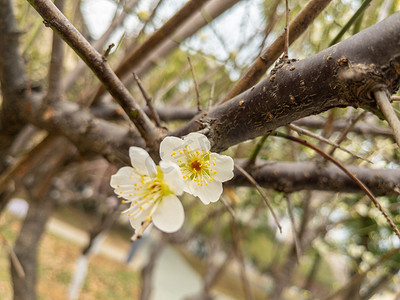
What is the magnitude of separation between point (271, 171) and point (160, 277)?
6.39 metres

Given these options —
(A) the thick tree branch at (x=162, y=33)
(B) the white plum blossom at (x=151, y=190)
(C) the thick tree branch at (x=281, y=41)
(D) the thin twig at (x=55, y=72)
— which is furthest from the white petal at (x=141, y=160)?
(D) the thin twig at (x=55, y=72)

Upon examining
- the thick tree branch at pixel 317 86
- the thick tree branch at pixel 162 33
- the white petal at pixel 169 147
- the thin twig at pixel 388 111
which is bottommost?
the white petal at pixel 169 147

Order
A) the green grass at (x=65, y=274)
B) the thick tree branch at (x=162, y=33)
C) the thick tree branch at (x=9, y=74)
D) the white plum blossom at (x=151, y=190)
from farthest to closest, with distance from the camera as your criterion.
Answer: the green grass at (x=65, y=274) → the thick tree branch at (x=9, y=74) → the thick tree branch at (x=162, y=33) → the white plum blossom at (x=151, y=190)

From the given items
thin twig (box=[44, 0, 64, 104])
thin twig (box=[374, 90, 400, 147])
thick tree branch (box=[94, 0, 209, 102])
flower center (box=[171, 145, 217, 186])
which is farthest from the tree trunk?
thin twig (box=[374, 90, 400, 147])

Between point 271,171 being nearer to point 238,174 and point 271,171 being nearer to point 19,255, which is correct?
point 238,174

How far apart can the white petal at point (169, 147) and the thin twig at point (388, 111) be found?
253mm

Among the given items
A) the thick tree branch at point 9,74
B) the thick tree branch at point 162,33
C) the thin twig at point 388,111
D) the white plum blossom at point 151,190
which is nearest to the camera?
the thin twig at point 388,111

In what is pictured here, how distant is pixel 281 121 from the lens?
480 mm

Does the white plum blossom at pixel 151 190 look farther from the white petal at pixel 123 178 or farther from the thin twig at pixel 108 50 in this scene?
the thin twig at pixel 108 50

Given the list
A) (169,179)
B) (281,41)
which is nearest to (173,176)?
(169,179)

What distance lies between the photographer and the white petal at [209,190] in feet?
1.54

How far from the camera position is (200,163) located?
1.65 ft

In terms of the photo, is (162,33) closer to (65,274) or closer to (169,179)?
(169,179)

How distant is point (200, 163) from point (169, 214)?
10cm
